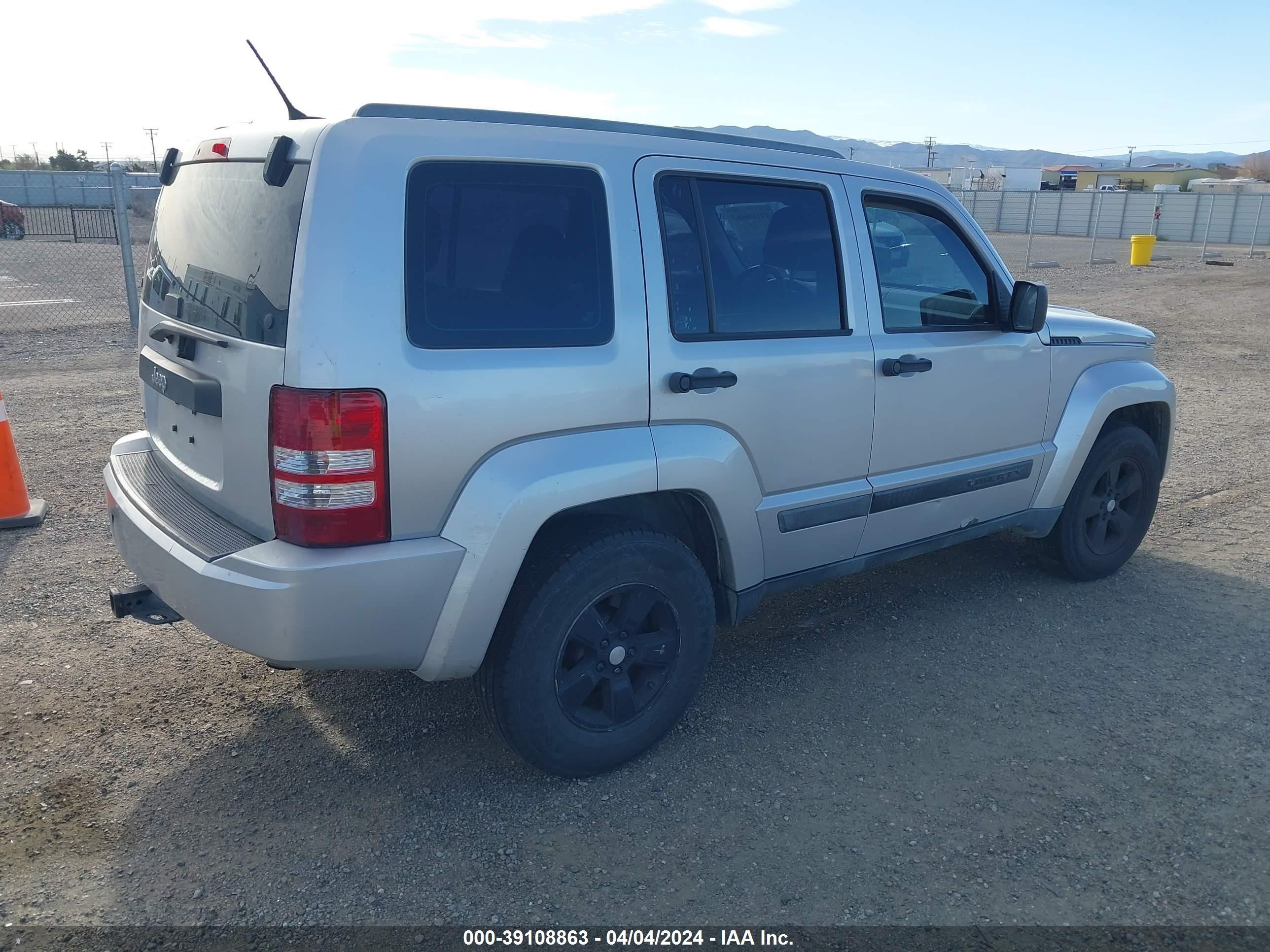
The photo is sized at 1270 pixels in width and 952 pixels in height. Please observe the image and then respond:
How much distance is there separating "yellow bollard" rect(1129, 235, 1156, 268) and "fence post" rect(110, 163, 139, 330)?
2449 centimetres

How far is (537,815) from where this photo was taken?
3117 millimetres

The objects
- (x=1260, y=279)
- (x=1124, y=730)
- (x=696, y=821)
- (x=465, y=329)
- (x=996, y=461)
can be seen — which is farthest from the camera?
(x=1260, y=279)

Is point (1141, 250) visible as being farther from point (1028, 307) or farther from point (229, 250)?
point (229, 250)

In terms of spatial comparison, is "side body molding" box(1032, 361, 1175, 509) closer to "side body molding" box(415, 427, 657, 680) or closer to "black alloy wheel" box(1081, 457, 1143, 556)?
"black alloy wheel" box(1081, 457, 1143, 556)

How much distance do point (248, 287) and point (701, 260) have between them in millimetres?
1459

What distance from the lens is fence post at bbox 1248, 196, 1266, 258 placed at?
106ft

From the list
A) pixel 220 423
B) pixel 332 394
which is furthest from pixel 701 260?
pixel 220 423

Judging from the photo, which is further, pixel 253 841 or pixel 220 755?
pixel 220 755

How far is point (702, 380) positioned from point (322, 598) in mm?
1384

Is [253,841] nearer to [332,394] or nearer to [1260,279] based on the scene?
[332,394]

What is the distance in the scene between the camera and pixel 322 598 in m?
2.67

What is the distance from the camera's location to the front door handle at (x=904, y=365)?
3.81 metres

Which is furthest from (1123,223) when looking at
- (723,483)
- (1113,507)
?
(723,483)

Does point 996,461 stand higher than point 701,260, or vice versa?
point 701,260
